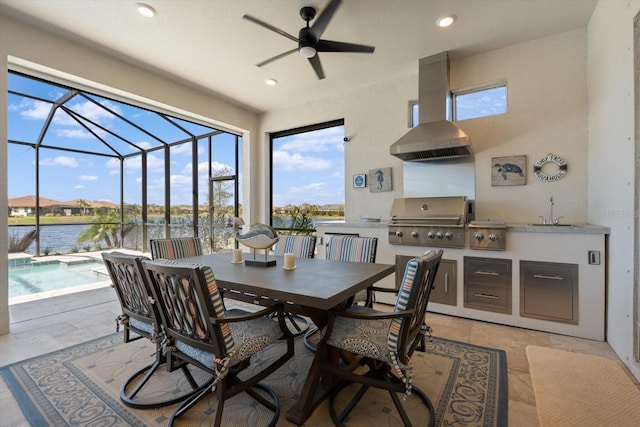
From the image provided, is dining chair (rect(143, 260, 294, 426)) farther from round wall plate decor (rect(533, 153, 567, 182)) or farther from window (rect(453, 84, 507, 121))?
window (rect(453, 84, 507, 121))

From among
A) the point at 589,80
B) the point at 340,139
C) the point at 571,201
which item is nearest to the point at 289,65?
the point at 340,139

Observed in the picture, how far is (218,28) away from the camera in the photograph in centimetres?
300

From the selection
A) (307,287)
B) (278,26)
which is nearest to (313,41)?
(278,26)

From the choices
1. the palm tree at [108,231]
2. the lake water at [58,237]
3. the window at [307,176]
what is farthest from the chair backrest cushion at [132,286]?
the palm tree at [108,231]

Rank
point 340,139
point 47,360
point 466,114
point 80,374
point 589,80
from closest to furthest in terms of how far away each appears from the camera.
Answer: point 80,374 < point 47,360 < point 589,80 < point 466,114 < point 340,139

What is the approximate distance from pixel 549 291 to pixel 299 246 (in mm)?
2422

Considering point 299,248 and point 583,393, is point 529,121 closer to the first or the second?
point 583,393

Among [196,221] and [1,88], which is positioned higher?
[1,88]

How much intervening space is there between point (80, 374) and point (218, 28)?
3257 mm

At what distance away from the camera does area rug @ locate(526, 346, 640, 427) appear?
52.2 inches

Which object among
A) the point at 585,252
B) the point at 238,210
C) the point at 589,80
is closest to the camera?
the point at 585,252

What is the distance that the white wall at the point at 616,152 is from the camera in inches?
81.0

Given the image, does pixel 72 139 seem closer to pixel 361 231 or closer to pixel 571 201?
pixel 361 231

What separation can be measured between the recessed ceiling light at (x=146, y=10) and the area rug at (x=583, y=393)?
13.3ft
